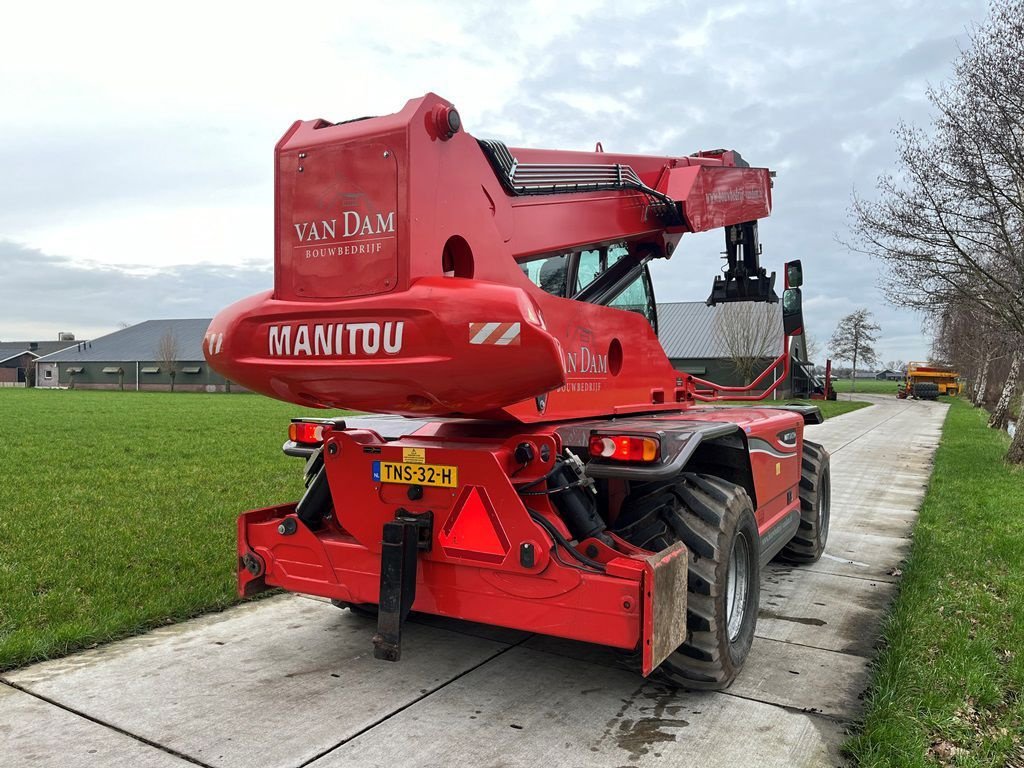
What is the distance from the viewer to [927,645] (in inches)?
183

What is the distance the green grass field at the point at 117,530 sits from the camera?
5.00m

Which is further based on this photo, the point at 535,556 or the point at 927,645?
the point at 927,645

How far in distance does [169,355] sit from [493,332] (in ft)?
231

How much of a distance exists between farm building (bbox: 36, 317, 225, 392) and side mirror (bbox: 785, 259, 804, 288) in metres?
64.8

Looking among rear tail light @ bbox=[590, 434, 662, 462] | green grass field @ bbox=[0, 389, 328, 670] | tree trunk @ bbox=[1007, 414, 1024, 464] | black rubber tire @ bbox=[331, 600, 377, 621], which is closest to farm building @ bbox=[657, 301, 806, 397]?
tree trunk @ bbox=[1007, 414, 1024, 464]

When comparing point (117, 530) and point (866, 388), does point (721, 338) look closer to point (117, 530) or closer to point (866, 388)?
point (117, 530)

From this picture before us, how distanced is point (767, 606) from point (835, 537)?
296cm

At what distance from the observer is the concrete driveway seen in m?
3.41

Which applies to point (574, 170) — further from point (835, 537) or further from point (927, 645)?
point (835, 537)

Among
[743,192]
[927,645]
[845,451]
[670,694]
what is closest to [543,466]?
[670,694]

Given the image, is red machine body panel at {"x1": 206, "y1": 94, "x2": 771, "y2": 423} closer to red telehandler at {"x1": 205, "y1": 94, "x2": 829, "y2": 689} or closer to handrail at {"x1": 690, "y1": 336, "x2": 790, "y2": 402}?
red telehandler at {"x1": 205, "y1": 94, "x2": 829, "y2": 689}

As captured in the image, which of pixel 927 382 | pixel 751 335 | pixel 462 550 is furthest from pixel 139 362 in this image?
pixel 462 550

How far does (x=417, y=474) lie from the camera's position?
3.99m

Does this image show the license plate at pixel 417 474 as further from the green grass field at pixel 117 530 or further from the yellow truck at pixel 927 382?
the yellow truck at pixel 927 382
